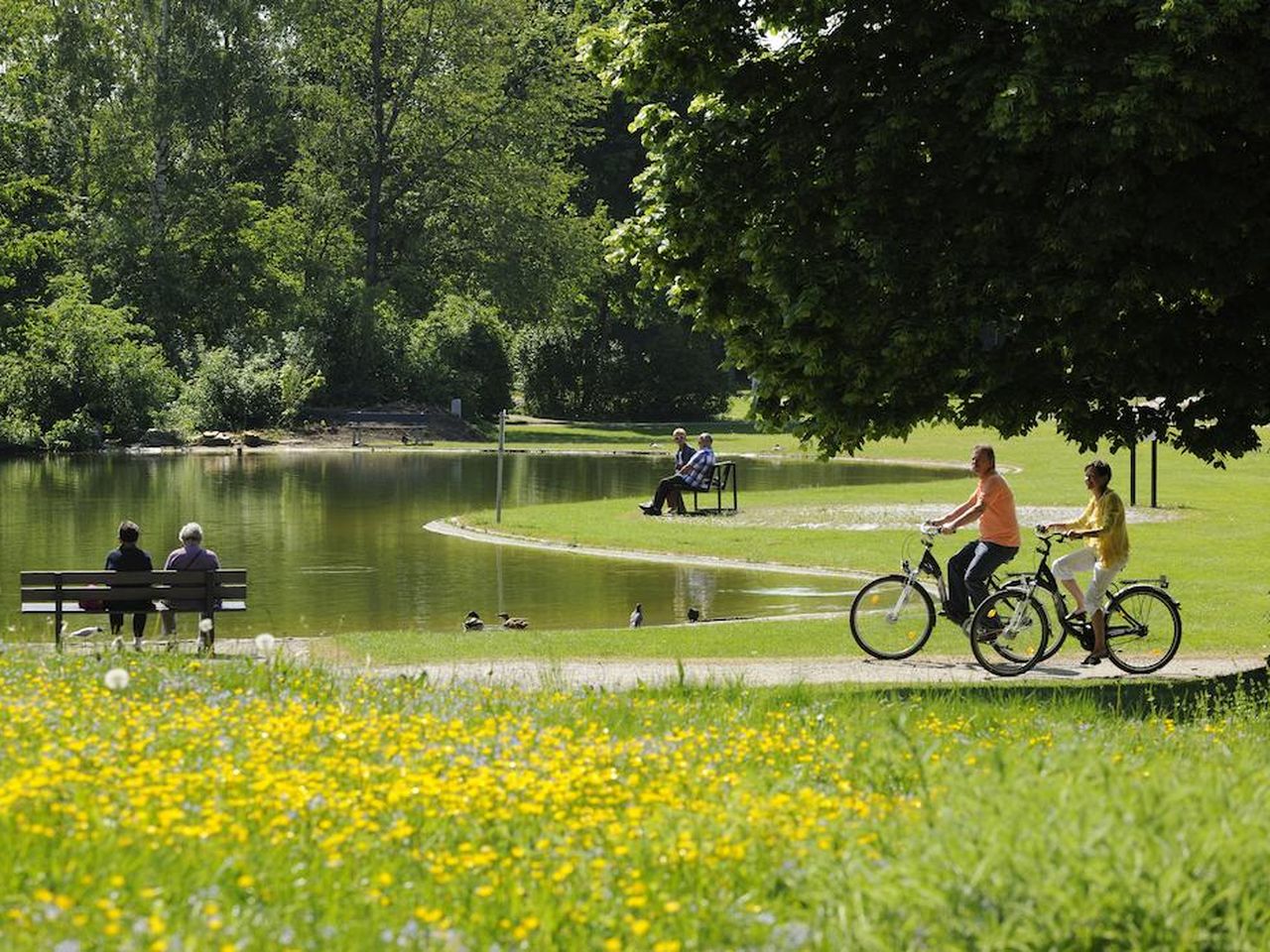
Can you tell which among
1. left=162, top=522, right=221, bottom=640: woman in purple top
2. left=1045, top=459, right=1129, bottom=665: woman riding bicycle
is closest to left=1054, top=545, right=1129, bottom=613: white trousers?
left=1045, top=459, right=1129, bottom=665: woman riding bicycle

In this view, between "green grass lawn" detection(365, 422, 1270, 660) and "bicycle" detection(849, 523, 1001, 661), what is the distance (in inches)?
30.6

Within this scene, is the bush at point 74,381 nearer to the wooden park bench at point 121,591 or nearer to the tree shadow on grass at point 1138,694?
the wooden park bench at point 121,591

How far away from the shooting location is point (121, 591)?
16.5 metres

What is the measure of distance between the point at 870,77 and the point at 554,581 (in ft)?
37.5

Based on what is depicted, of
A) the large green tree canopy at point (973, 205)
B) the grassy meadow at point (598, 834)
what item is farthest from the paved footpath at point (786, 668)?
the grassy meadow at point (598, 834)

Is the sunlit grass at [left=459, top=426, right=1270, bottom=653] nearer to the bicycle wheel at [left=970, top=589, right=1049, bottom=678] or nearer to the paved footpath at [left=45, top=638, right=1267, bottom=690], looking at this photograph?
the paved footpath at [left=45, top=638, right=1267, bottom=690]

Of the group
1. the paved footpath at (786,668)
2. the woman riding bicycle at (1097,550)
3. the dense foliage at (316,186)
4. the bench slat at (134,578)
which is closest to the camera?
the paved footpath at (786,668)

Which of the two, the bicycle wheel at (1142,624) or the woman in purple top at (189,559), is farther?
the woman in purple top at (189,559)

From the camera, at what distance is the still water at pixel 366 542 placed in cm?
2194

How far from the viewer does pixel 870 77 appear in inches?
586

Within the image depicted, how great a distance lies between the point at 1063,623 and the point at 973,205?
406 cm

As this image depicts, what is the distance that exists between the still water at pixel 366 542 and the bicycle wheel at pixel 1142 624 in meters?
5.70

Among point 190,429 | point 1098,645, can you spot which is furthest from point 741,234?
point 190,429

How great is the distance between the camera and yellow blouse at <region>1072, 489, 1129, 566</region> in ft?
51.3
